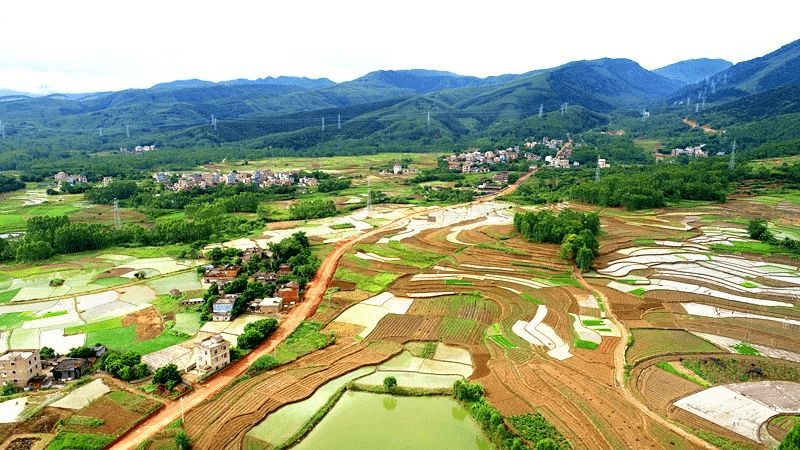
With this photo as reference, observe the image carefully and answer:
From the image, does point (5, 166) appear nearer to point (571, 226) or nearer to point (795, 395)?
point (571, 226)

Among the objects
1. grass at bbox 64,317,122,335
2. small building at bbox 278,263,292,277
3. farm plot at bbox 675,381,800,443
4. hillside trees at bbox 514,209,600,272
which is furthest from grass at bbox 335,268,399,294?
farm plot at bbox 675,381,800,443

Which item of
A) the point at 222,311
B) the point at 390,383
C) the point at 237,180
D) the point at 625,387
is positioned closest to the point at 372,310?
the point at 222,311

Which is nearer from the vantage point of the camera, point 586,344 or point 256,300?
point 586,344

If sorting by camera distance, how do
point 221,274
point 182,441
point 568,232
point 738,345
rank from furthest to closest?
point 568,232 < point 221,274 < point 738,345 < point 182,441

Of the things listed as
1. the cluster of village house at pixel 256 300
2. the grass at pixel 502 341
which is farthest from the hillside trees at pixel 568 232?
the cluster of village house at pixel 256 300

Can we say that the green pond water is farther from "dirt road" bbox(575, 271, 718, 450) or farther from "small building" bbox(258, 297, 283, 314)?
"small building" bbox(258, 297, 283, 314)

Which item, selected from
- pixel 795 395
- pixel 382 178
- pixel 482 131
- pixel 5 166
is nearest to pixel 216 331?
pixel 795 395

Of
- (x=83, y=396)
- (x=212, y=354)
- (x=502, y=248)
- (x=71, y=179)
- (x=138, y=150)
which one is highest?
(x=138, y=150)

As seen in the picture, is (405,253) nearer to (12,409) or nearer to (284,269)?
(284,269)
